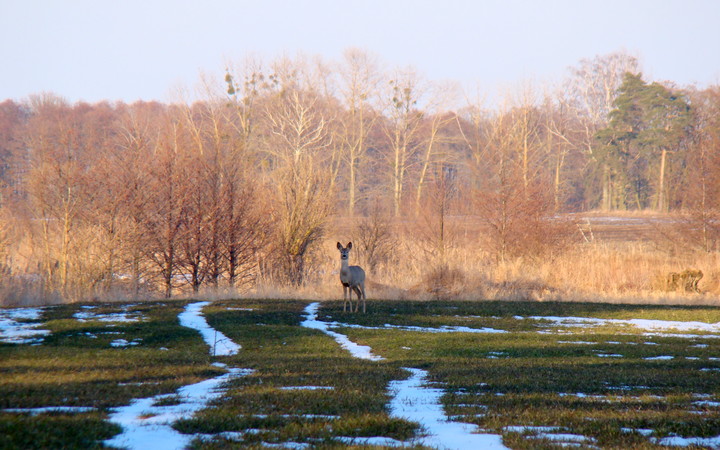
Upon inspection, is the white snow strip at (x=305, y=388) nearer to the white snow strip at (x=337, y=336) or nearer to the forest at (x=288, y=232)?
the white snow strip at (x=337, y=336)

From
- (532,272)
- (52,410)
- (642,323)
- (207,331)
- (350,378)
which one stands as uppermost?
(532,272)

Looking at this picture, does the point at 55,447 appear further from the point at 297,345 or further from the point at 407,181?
the point at 407,181

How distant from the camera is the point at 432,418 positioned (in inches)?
262

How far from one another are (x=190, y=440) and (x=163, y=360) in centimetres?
532

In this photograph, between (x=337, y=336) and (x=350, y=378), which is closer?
(x=350, y=378)

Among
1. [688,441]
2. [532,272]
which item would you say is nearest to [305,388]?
[688,441]

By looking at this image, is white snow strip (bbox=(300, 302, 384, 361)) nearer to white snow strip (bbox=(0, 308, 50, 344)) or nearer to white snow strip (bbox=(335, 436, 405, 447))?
white snow strip (bbox=(0, 308, 50, 344))

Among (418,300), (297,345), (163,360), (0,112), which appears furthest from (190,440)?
(0,112)

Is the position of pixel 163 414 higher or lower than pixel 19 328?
higher

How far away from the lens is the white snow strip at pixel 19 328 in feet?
40.4

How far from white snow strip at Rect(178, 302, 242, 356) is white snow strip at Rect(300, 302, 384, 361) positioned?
2.08 m

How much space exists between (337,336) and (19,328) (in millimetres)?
6334

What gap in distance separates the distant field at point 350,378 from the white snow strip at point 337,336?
5 centimetres

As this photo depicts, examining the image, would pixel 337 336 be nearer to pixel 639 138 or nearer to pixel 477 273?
pixel 477 273
